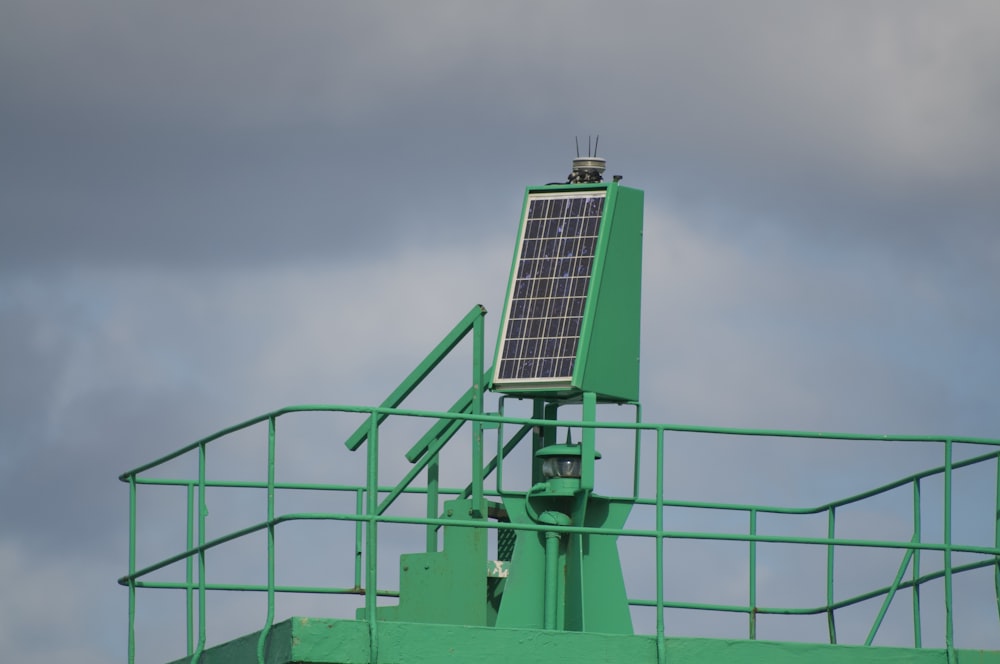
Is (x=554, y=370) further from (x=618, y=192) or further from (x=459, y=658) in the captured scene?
(x=459, y=658)

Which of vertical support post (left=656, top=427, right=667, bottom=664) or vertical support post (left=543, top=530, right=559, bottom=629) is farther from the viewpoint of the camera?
vertical support post (left=543, top=530, right=559, bottom=629)

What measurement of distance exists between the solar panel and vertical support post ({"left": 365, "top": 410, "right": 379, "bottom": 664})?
2.52 m

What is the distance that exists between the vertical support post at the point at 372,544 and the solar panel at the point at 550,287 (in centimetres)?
252

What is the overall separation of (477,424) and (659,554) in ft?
8.55

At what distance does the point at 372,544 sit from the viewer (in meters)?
14.2

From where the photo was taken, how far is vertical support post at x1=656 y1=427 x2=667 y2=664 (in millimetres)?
14414

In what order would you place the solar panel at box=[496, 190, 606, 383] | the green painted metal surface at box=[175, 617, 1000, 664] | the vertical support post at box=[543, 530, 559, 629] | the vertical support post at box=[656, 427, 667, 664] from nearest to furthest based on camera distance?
the green painted metal surface at box=[175, 617, 1000, 664], the vertical support post at box=[656, 427, 667, 664], the vertical support post at box=[543, 530, 559, 629], the solar panel at box=[496, 190, 606, 383]

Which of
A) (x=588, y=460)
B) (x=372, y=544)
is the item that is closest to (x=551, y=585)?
(x=588, y=460)

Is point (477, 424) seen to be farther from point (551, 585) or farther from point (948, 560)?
point (948, 560)

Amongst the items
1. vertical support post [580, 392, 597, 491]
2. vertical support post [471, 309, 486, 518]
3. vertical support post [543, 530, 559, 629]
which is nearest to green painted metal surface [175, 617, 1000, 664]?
vertical support post [543, 530, 559, 629]

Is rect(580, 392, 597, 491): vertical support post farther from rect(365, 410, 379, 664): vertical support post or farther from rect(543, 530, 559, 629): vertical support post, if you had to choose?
rect(365, 410, 379, 664): vertical support post

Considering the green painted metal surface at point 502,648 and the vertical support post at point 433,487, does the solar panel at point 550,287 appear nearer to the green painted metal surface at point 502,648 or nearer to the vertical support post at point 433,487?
the vertical support post at point 433,487

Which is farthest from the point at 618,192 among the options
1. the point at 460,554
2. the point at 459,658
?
the point at 459,658

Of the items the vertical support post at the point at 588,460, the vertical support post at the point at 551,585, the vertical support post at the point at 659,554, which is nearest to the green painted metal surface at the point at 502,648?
the vertical support post at the point at 659,554
